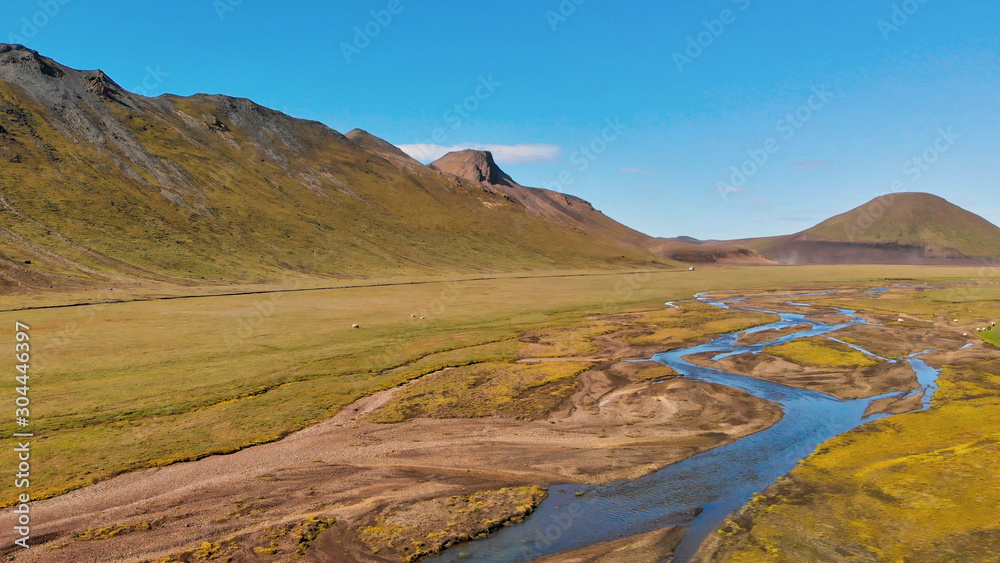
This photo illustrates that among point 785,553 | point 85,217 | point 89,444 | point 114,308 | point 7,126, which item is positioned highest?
point 7,126

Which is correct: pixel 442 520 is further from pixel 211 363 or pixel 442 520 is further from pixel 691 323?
pixel 691 323

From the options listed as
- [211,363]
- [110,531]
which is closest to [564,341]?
[211,363]

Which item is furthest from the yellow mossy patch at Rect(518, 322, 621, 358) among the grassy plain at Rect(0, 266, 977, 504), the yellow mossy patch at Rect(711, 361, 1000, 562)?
the yellow mossy patch at Rect(711, 361, 1000, 562)

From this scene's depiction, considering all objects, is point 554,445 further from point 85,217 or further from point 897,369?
point 85,217

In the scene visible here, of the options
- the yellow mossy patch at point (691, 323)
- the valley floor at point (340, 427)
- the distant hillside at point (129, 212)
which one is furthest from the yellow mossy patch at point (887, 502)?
the distant hillside at point (129, 212)

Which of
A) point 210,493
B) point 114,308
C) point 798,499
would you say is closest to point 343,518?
point 210,493
